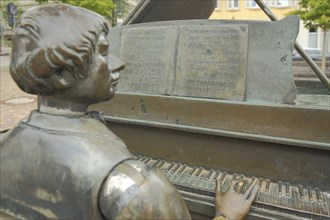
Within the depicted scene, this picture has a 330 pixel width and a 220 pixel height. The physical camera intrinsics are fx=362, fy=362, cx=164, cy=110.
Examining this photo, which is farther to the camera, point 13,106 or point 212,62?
point 13,106

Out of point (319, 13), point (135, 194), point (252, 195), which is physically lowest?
point (252, 195)

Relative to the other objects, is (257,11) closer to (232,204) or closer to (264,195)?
(264,195)

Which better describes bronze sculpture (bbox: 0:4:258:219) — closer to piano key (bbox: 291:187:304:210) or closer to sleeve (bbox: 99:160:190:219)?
sleeve (bbox: 99:160:190:219)

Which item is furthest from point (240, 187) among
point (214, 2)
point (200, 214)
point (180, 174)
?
point (214, 2)

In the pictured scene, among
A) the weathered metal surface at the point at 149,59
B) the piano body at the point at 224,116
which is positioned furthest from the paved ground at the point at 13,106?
the piano body at the point at 224,116

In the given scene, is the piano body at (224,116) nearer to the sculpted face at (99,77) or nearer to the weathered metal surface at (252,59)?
the weathered metal surface at (252,59)

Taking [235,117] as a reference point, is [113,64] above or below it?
above

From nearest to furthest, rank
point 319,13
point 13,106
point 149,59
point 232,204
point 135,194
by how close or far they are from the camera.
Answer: point 135,194
point 232,204
point 149,59
point 13,106
point 319,13

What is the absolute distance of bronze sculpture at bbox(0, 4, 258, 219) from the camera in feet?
3.43

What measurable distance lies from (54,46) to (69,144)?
0.30m

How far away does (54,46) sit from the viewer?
1073 millimetres

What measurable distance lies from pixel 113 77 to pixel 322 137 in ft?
5.43

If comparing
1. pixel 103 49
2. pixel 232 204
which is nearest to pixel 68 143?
pixel 103 49

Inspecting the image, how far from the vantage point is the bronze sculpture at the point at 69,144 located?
1.04 metres
